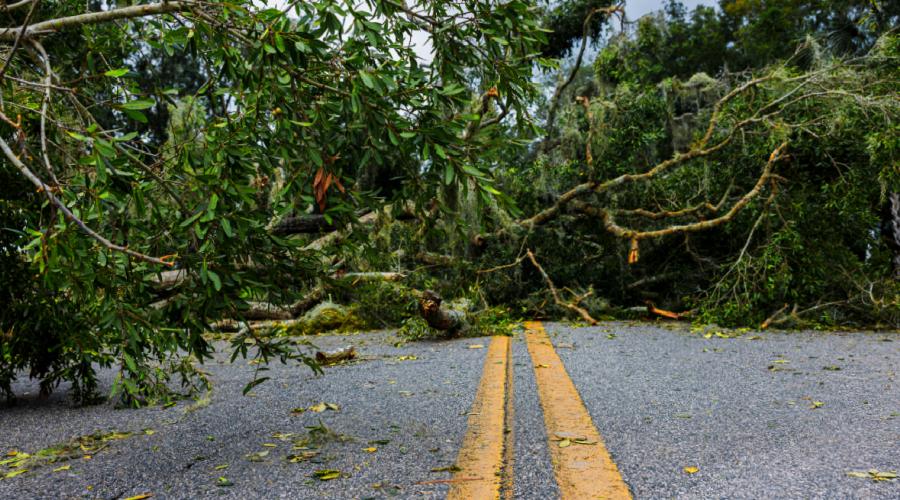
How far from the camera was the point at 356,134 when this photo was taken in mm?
2631

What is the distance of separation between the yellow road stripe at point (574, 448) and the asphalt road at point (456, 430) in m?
0.05

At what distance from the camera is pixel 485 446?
8.68 ft

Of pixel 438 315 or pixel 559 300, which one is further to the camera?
pixel 559 300

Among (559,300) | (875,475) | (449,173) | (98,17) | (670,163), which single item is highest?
(670,163)

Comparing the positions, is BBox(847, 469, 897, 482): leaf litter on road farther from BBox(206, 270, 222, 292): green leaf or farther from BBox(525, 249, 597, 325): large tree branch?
BBox(525, 249, 597, 325): large tree branch

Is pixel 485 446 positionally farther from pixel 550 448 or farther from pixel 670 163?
pixel 670 163

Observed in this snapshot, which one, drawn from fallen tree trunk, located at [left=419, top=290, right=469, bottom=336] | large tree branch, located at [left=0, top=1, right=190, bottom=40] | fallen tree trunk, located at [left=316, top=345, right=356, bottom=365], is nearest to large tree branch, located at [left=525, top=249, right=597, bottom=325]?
fallen tree trunk, located at [left=419, top=290, right=469, bottom=336]

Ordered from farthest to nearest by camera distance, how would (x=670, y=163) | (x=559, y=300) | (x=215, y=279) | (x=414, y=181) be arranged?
(x=559, y=300) → (x=670, y=163) → (x=414, y=181) → (x=215, y=279)

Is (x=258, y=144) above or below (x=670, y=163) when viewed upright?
below

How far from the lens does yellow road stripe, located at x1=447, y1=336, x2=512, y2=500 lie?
7.04 feet

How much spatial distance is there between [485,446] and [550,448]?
0.29m

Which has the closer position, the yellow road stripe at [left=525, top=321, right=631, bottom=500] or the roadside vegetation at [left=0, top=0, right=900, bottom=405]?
the yellow road stripe at [left=525, top=321, right=631, bottom=500]

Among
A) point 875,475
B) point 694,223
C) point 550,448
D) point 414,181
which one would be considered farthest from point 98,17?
point 694,223

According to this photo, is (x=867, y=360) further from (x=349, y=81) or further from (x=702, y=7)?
(x=702, y=7)
